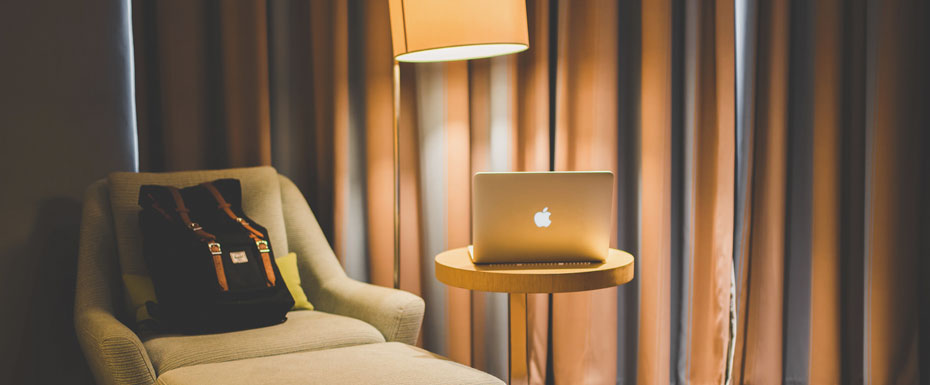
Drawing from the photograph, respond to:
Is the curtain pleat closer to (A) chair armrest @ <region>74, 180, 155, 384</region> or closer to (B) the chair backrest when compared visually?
(B) the chair backrest

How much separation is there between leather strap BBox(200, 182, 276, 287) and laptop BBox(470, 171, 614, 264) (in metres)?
0.63

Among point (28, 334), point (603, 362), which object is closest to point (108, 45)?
point (28, 334)

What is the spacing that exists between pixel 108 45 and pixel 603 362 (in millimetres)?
2062

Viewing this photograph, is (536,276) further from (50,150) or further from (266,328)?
(50,150)

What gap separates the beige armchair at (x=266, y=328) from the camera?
5.05 ft

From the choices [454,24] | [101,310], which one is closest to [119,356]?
[101,310]

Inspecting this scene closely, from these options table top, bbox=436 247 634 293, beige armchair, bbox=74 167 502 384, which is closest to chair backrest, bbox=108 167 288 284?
beige armchair, bbox=74 167 502 384

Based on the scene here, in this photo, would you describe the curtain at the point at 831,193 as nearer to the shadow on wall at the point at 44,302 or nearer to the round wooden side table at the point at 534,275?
the round wooden side table at the point at 534,275

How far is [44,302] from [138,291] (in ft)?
1.68

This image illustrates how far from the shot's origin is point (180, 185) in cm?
218

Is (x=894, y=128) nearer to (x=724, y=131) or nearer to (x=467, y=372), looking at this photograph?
(x=724, y=131)

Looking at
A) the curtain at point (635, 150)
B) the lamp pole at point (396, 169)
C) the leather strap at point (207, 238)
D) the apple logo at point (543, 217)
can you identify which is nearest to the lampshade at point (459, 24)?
the lamp pole at point (396, 169)

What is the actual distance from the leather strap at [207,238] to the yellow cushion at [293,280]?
0.24m

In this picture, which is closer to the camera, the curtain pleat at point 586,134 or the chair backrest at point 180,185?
the chair backrest at point 180,185
